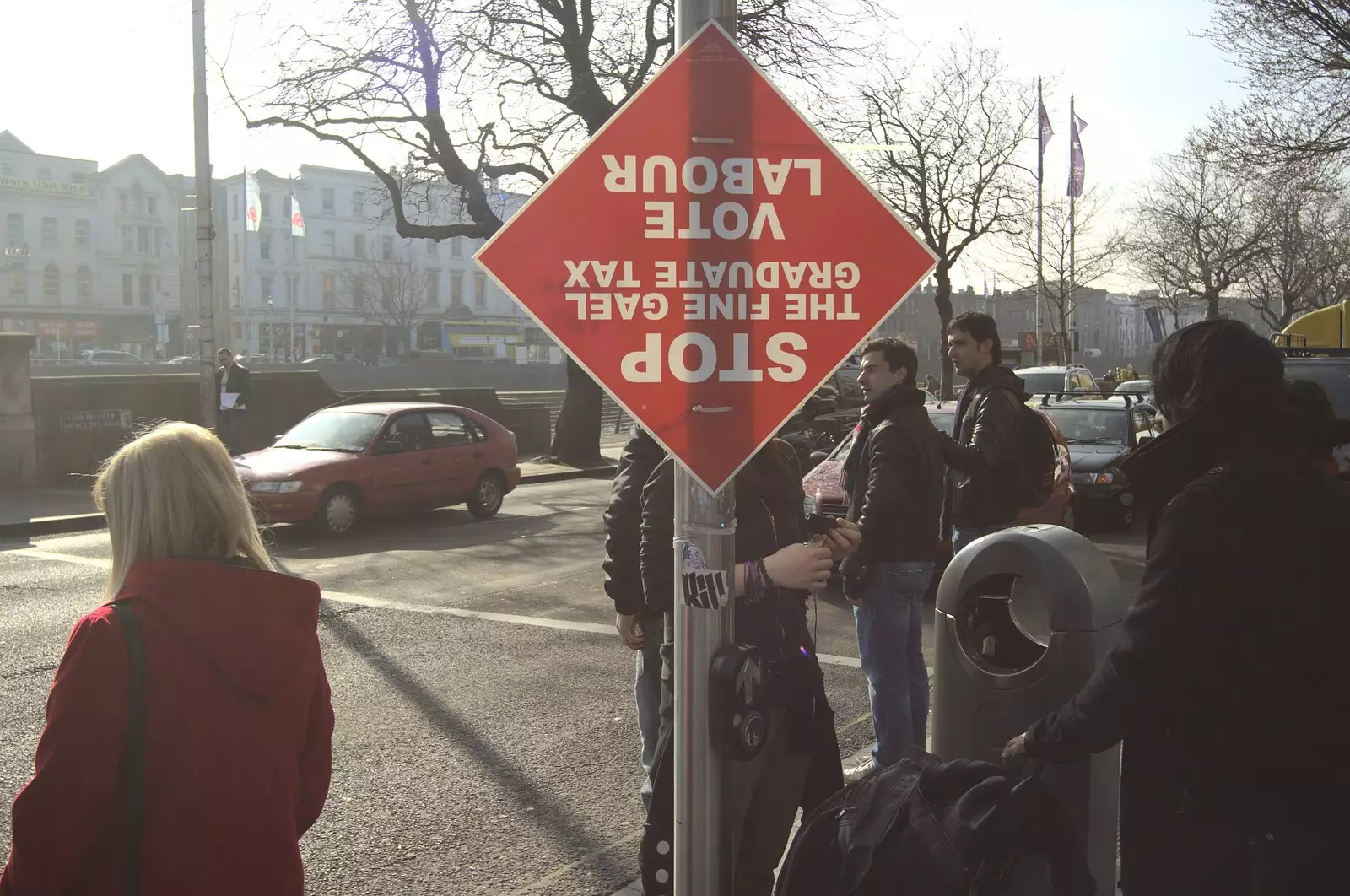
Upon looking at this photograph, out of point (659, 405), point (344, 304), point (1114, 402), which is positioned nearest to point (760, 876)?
point (659, 405)

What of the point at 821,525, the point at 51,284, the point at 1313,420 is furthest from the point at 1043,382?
the point at 51,284

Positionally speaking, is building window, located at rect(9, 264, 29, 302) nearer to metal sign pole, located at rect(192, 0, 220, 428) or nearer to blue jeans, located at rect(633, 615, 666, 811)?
metal sign pole, located at rect(192, 0, 220, 428)

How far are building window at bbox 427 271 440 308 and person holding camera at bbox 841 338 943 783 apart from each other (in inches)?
3635

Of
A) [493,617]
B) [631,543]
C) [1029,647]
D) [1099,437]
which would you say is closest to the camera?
[1029,647]

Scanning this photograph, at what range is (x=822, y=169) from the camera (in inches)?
99.0

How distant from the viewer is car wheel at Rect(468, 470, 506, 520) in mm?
14945

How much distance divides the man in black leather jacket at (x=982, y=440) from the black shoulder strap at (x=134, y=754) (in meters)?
4.00

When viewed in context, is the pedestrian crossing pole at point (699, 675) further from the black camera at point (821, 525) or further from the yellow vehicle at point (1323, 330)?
the yellow vehicle at point (1323, 330)

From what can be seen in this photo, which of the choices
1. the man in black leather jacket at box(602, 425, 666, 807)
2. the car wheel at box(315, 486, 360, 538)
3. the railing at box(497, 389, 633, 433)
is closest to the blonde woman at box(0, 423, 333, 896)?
the man in black leather jacket at box(602, 425, 666, 807)

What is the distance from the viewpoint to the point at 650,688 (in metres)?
4.27

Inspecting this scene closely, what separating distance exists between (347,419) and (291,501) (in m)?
1.91

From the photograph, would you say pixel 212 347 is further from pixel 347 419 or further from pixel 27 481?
pixel 347 419

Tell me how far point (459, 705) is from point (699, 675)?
428 cm

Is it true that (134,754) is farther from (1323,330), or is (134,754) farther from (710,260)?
(1323,330)
